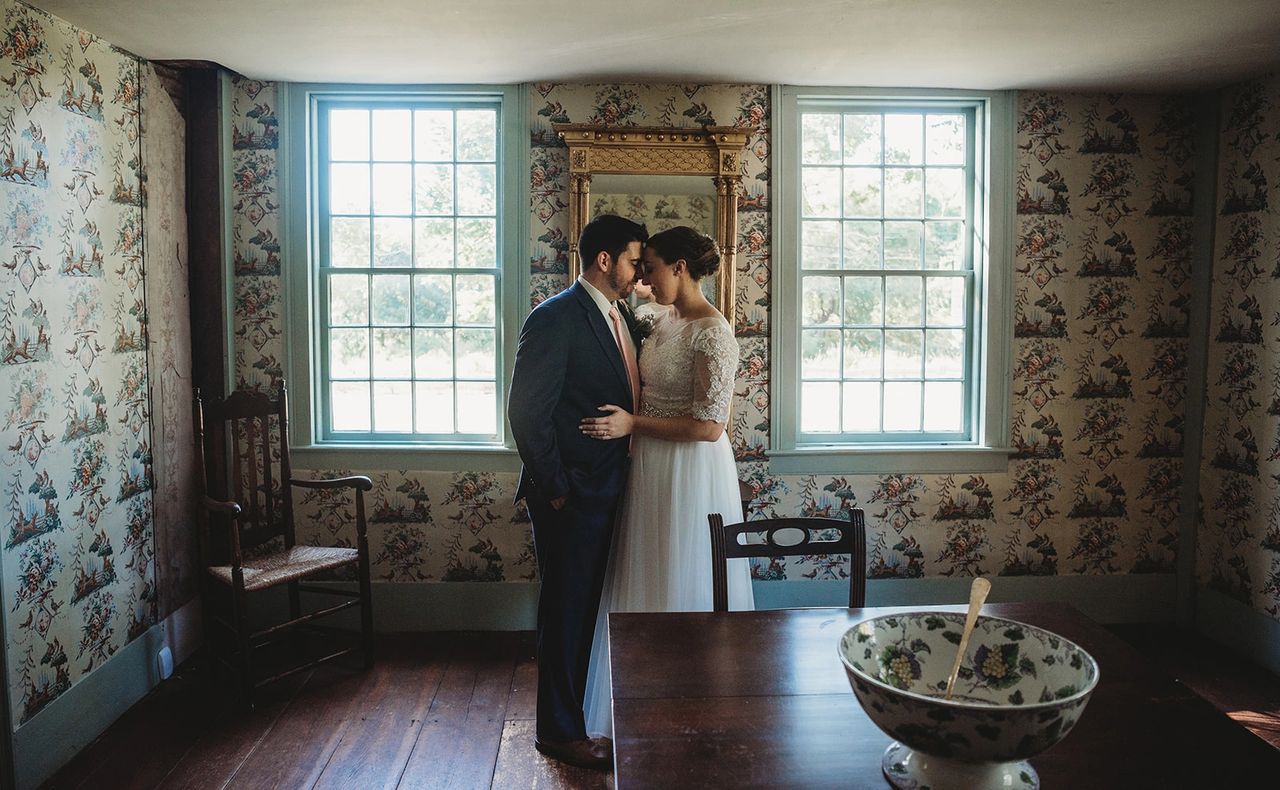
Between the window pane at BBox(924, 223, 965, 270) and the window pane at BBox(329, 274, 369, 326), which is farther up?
the window pane at BBox(924, 223, 965, 270)

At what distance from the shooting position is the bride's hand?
9.31ft

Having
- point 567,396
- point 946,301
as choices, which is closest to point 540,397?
point 567,396

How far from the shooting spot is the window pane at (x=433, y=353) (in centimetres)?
430

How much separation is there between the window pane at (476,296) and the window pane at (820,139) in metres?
1.64

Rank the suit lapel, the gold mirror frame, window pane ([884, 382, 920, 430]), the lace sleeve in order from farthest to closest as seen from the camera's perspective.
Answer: window pane ([884, 382, 920, 430]) < the gold mirror frame < the suit lapel < the lace sleeve

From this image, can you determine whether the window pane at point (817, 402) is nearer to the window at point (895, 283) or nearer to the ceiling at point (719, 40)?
the window at point (895, 283)

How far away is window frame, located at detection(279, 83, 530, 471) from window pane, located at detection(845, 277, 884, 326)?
61.5 inches

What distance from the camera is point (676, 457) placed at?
2850 millimetres

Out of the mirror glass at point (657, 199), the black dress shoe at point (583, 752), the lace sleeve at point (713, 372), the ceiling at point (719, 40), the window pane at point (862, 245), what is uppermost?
the ceiling at point (719, 40)

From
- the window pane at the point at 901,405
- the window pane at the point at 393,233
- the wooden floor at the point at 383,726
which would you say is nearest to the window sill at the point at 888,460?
the window pane at the point at 901,405

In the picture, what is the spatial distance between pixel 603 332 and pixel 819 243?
1.84m

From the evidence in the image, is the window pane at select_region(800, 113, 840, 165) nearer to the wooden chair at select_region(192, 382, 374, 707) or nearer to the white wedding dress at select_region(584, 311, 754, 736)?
the white wedding dress at select_region(584, 311, 754, 736)

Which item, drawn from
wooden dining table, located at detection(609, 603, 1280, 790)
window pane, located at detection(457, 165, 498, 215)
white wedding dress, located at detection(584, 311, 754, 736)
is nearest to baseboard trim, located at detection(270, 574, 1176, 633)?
white wedding dress, located at detection(584, 311, 754, 736)

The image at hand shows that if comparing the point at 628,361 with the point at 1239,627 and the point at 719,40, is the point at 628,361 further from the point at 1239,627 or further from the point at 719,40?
the point at 1239,627
